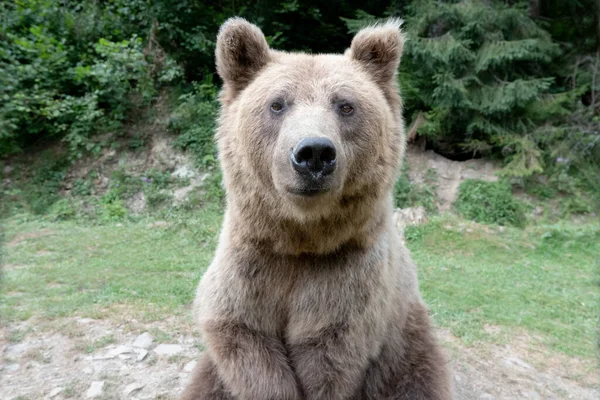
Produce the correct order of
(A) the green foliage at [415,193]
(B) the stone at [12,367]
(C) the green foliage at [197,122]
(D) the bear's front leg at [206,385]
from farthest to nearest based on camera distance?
(C) the green foliage at [197,122] < (A) the green foliage at [415,193] < (B) the stone at [12,367] < (D) the bear's front leg at [206,385]

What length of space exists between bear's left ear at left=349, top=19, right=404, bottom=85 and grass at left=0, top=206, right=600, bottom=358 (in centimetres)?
302

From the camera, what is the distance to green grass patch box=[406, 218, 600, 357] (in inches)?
213

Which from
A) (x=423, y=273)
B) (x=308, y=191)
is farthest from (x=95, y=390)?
(x=423, y=273)

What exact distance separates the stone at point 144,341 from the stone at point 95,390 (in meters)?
0.58

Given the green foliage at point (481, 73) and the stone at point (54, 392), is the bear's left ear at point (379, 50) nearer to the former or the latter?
the stone at point (54, 392)

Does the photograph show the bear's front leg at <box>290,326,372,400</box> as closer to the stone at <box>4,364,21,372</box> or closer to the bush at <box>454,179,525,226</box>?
the stone at <box>4,364,21,372</box>

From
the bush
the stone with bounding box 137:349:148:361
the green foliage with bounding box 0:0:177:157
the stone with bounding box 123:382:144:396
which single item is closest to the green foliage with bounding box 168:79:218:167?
the green foliage with bounding box 0:0:177:157

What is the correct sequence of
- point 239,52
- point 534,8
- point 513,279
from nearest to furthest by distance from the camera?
point 239,52 → point 513,279 → point 534,8

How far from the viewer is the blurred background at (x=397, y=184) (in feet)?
21.3

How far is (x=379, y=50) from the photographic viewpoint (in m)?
3.13

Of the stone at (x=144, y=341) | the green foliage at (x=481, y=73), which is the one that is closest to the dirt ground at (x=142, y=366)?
the stone at (x=144, y=341)

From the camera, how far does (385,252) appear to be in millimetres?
3051

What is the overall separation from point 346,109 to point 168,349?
9.02 ft

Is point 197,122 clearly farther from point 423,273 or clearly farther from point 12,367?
point 12,367
